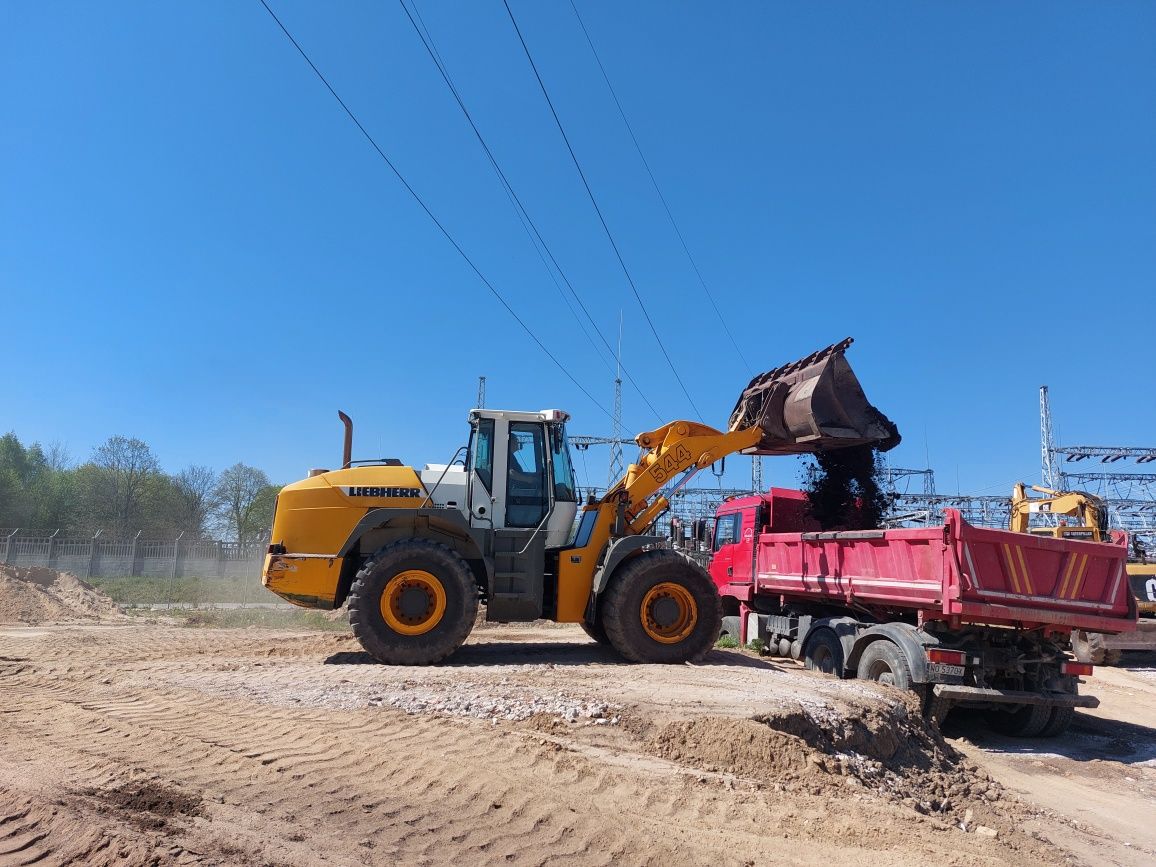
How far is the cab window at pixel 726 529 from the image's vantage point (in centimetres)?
1504

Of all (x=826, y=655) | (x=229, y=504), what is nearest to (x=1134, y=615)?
(x=826, y=655)

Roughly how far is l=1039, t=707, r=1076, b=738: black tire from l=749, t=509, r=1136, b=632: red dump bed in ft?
4.30

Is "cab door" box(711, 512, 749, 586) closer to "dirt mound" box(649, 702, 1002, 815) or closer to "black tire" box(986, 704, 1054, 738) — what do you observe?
"black tire" box(986, 704, 1054, 738)

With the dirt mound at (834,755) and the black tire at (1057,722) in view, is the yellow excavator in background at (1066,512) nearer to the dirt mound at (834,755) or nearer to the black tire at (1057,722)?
the black tire at (1057,722)

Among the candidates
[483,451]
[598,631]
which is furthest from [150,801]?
[598,631]

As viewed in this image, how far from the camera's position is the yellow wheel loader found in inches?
353

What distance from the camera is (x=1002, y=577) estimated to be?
8.60 metres

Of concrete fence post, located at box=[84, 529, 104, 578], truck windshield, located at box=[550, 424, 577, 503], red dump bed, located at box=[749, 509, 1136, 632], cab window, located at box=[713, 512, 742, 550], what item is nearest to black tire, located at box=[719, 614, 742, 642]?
cab window, located at box=[713, 512, 742, 550]

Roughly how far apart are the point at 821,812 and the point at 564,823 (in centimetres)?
187

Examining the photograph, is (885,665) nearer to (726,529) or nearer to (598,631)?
(598,631)

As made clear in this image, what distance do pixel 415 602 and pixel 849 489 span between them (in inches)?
288

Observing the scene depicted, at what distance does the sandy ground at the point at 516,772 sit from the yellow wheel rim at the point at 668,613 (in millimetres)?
564

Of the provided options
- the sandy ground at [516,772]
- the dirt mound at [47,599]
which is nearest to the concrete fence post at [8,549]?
the dirt mound at [47,599]

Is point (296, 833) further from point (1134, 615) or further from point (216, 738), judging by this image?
point (1134, 615)
